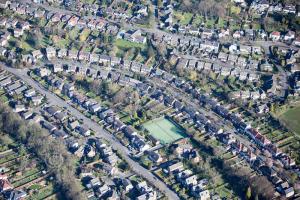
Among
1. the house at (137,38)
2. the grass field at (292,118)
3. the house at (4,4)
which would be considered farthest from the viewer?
the house at (4,4)

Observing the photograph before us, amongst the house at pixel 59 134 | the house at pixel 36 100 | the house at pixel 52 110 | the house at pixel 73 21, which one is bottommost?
the house at pixel 59 134

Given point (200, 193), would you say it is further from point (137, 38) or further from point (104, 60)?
point (137, 38)

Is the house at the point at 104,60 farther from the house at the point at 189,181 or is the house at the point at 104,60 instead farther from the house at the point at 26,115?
the house at the point at 189,181

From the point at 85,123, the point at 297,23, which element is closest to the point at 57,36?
the point at 85,123

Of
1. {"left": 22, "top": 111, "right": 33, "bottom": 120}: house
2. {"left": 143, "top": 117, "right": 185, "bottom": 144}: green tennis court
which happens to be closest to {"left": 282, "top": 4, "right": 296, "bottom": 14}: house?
{"left": 143, "top": 117, "right": 185, "bottom": 144}: green tennis court

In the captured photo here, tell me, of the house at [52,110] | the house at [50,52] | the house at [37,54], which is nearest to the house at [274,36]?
the house at [50,52]

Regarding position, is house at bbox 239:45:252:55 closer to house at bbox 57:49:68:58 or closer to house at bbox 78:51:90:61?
house at bbox 78:51:90:61

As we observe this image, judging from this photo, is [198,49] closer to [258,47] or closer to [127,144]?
[258,47]
